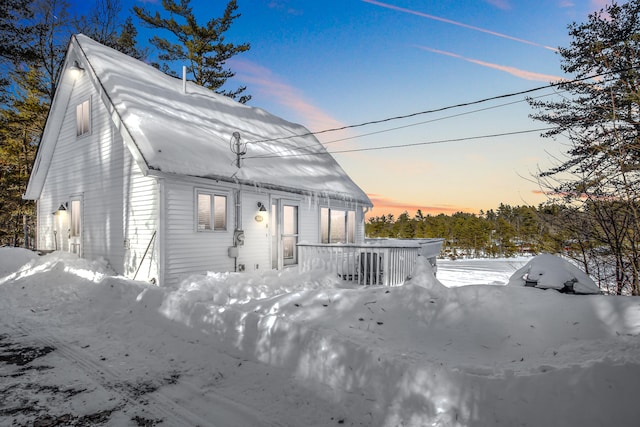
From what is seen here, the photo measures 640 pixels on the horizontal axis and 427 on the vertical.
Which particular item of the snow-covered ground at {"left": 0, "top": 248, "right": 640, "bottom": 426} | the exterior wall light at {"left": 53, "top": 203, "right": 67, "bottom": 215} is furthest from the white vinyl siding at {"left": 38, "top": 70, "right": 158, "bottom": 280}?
the snow-covered ground at {"left": 0, "top": 248, "right": 640, "bottom": 426}

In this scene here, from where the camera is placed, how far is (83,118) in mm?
11836

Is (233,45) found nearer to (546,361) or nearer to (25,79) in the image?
(25,79)

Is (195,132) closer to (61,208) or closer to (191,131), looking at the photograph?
(191,131)

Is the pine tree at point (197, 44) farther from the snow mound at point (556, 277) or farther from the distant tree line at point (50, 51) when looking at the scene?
the snow mound at point (556, 277)

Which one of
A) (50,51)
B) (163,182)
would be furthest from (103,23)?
(163,182)

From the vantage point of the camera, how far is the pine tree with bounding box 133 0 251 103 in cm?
2414

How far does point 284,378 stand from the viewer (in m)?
3.90

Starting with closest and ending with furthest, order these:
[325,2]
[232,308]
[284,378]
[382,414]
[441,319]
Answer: [382,414] < [284,378] < [441,319] < [232,308] < [325,2]

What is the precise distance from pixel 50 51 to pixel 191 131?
16.8 meters

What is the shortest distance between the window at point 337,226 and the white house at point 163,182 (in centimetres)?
6

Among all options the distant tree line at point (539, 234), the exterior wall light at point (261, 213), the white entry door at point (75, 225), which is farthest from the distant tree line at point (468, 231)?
the white entry door at point (75, 225)

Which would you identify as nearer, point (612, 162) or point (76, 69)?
point (612, 162)

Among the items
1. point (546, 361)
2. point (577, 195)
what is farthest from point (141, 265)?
point (577, 195)

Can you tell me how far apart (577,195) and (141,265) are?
35.5 feet
